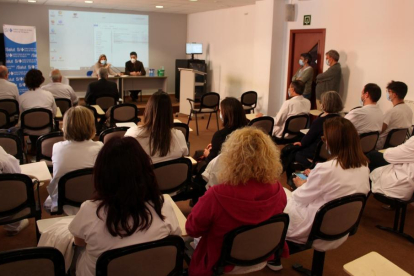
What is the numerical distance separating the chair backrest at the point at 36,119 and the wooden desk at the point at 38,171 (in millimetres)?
2118

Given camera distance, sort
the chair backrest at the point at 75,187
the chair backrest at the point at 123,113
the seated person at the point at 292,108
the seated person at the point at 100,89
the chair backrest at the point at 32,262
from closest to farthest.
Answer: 1. the chair backrest at the point at 32,262
2. the chair backrest at the point at 75,187
3. the seated person at the point at 292,108
4. the chair backrest at the point at 123,113
5. the seated person at the point at 100,89

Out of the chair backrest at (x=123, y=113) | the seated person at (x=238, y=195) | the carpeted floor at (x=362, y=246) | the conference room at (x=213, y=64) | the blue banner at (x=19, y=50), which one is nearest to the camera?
the seated person at (x=238, y=195)

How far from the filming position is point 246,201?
1885 mm

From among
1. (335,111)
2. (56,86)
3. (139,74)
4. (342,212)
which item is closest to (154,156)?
(342,212)

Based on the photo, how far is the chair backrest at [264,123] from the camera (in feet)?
16.0

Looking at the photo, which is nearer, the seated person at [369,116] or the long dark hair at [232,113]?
the long dark hair at [232,113]

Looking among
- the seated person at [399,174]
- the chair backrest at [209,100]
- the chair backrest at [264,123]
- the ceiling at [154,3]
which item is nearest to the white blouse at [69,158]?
the seated person at [399,174]

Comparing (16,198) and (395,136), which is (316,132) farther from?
(16,198)

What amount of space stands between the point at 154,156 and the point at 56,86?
3.71 metres

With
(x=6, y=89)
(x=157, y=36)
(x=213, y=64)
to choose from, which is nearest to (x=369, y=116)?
(x=6, y=89)

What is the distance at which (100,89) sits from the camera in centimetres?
662

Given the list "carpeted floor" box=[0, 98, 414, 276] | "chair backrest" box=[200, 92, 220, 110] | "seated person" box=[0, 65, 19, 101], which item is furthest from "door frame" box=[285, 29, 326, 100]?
"seated person" box=[0, 65, 19, 101]

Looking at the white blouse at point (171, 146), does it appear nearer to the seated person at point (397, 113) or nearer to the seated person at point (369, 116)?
the seated person at point (369, 116)

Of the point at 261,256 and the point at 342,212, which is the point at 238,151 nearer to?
the point at 261,256
